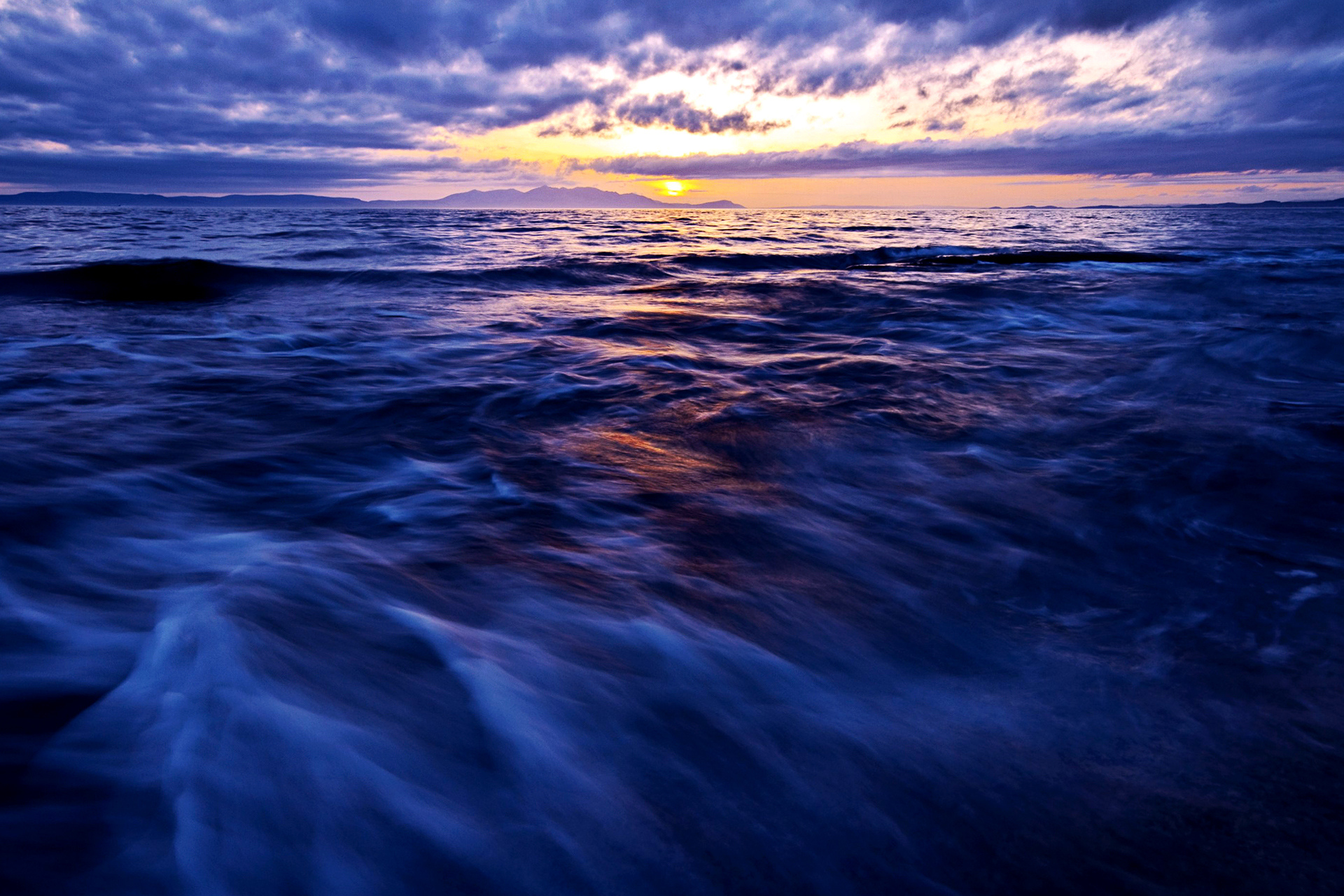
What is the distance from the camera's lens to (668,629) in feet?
7.96

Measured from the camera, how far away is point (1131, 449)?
3.99 meters

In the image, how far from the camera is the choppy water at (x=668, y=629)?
4.91 ft

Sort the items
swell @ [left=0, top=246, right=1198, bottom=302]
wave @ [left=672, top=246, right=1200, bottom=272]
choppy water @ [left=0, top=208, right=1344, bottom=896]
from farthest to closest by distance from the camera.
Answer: wave @ [left=672, top=246, right=1200, bottom=272] < swell @ [left=0, top=246, right=1198, bottom=302] < choppy water @ [left=0, top=208, right=1344, bottom=896]

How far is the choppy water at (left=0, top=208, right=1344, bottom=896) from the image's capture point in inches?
58.9

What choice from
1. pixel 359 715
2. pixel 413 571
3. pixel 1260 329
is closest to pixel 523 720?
pixel 359 715

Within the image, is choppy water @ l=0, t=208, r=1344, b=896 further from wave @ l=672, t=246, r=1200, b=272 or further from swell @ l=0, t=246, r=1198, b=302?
wave @ l=672, t=246, r=1200, b=272

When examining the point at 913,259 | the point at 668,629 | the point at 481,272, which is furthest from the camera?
the point at 913,259

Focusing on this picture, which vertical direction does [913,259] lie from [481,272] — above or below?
below

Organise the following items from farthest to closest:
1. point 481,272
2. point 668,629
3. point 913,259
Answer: point 913,259, point 481,272, point 668,629

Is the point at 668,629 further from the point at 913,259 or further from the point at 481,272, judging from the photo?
the point at 913,259

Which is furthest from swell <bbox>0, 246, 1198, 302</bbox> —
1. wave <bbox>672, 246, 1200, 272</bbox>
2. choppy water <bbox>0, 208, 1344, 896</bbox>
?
choppy water <bbox>0, 208, 1344, 896</bbox>

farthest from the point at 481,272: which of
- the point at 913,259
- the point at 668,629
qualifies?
the point at 668,629

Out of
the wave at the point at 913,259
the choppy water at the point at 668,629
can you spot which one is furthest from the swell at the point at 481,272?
the choppy water at the point at 668,629

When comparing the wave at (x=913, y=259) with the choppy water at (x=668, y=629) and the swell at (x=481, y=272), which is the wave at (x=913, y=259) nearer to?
the swell at (x=481, y=272)
